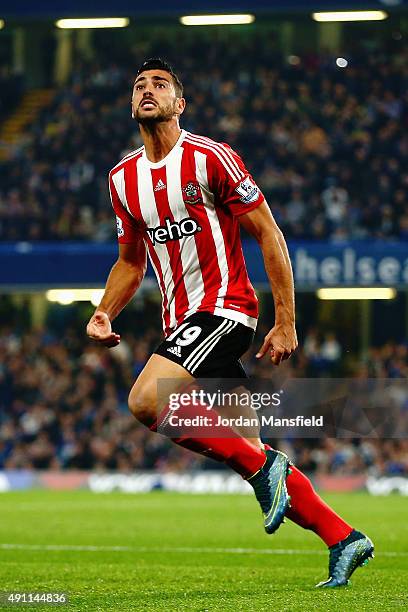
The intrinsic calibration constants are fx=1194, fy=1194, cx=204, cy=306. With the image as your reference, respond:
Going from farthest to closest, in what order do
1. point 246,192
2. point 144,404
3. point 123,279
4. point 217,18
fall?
1. point 217,18
2. point 123,279
3. point 246,192
4. point 144,404

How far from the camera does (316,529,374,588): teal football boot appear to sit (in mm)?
5406

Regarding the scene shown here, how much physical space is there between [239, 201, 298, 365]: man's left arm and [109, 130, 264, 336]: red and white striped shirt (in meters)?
0.08

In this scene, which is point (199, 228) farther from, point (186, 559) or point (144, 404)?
point (186, 559)

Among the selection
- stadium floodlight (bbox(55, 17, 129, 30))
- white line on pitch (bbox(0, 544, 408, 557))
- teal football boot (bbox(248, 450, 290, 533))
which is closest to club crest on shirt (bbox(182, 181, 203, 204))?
teal football boot (bbox(248, 450, 290, 533))

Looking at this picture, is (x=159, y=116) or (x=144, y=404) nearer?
(x=144, y=404)

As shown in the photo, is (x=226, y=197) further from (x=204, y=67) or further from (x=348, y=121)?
(x=204, y=67)

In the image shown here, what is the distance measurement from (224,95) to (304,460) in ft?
23.0

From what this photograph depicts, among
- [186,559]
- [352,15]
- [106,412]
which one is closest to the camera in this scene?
[186,559]

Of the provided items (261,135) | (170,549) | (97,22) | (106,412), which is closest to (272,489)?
(170,549)

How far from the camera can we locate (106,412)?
20.4 m

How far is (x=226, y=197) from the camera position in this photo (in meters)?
5.42

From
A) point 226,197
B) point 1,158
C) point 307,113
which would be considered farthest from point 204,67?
point 226,197

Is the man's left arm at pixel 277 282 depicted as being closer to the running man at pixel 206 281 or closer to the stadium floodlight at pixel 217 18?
the running man at pixel 206 281

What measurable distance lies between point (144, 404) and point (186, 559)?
106 inches
